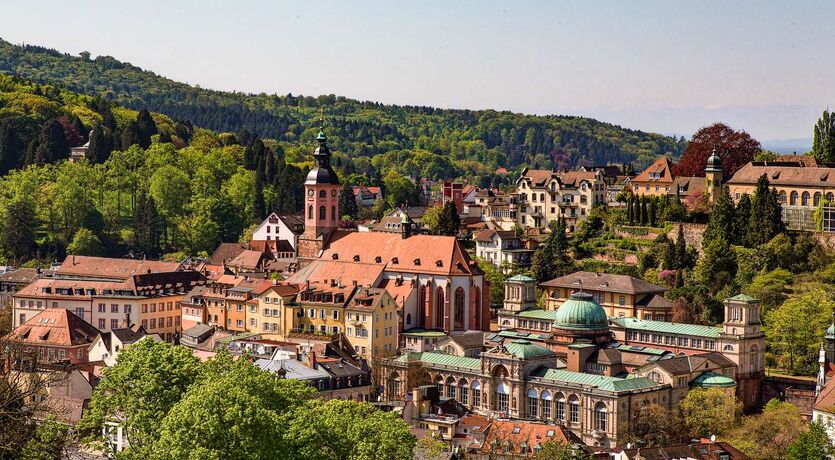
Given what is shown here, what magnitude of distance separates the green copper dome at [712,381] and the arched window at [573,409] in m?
7.21

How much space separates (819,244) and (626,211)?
20332mm

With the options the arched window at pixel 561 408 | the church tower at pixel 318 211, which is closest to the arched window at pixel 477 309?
the church tower at pixel 318 211

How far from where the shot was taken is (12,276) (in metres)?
136

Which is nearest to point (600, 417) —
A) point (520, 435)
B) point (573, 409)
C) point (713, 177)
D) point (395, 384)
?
point (573, 409)

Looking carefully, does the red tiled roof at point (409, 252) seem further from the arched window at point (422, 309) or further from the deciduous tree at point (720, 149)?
the deciduous tree at point (720, 149)

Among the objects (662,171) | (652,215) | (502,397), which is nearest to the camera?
(502,397)

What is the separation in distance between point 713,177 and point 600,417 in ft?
136

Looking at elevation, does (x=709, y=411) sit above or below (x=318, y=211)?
below

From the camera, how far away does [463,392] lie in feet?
326

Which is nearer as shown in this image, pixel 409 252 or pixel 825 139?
pixel 409 252

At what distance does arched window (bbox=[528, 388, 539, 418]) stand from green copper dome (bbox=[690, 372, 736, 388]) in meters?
9.43

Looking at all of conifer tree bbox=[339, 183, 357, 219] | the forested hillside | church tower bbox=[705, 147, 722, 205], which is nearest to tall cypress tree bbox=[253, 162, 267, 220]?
the forested hillside

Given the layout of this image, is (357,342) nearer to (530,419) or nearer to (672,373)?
(530,419)

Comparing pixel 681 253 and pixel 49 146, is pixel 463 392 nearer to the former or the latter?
pixel 681 253
